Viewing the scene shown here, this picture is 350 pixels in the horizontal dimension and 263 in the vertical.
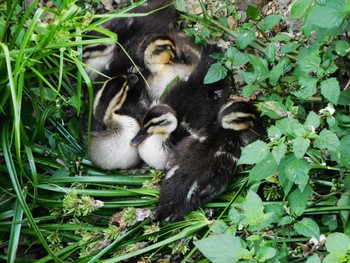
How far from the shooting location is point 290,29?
301 cm

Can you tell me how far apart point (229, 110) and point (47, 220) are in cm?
82

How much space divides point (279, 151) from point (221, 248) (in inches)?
13.5

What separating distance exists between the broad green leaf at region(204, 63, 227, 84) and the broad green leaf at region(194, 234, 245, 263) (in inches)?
31.7

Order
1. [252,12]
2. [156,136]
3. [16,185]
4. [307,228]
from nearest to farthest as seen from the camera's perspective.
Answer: [307,228] → [16,185] → [156,136] → [252,12]

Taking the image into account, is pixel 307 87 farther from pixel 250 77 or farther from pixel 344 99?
pixel 250 77

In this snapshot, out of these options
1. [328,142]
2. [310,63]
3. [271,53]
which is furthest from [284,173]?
[271,53]

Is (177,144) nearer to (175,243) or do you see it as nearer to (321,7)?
(175,243)

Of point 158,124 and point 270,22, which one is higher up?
point 270,22

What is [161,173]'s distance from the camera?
2.49 meters

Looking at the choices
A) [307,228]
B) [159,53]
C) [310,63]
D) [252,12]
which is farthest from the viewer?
[252,12]

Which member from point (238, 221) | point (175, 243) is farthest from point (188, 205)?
point (238, 221)

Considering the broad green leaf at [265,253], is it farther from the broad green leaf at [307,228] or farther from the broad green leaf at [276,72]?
the broad green leaf at [276,72]

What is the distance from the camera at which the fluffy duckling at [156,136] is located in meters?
2.43

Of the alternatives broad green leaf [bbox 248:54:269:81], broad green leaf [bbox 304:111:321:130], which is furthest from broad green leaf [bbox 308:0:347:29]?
broad green leaf [bbox 248:54:269:81]
